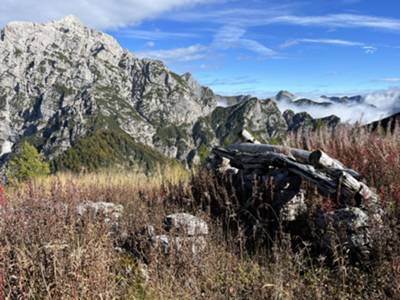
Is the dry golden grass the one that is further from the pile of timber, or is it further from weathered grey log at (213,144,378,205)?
weathered grey log at (213,144,378,205)

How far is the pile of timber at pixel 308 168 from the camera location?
769 cm

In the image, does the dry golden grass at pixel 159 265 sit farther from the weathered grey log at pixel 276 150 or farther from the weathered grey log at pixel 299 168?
the weathered grey log at pixel 276 150

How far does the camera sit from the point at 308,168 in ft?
28.4

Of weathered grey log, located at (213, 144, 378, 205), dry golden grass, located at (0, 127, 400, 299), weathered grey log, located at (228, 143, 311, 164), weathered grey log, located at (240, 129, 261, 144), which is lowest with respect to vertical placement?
dry golden grass, located at (0, 127, 400, 299)

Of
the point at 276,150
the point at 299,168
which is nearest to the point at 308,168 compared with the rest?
the point at 299,168

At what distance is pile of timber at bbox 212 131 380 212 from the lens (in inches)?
303

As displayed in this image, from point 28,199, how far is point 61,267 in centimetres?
406

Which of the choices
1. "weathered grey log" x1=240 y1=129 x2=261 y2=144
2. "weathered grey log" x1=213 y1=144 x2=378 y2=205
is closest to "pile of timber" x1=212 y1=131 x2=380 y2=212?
"weathered grey log" x1=213 y1=144 x2=378 y2=205

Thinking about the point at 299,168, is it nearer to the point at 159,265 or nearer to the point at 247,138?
the point at 247,138

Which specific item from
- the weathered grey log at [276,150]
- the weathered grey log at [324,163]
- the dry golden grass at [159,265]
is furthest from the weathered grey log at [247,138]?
the weathered grey log at [324,163]

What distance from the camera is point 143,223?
830 centimetres

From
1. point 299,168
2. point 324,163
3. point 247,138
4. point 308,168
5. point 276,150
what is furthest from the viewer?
point 247,138

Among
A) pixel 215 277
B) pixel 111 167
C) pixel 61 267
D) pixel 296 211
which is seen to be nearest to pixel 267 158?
pixel 296 211

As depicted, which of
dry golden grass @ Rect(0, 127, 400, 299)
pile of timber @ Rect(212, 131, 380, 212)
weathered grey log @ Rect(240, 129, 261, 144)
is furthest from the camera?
weathered grey log @ Rect(240, 129, 261, 144)
